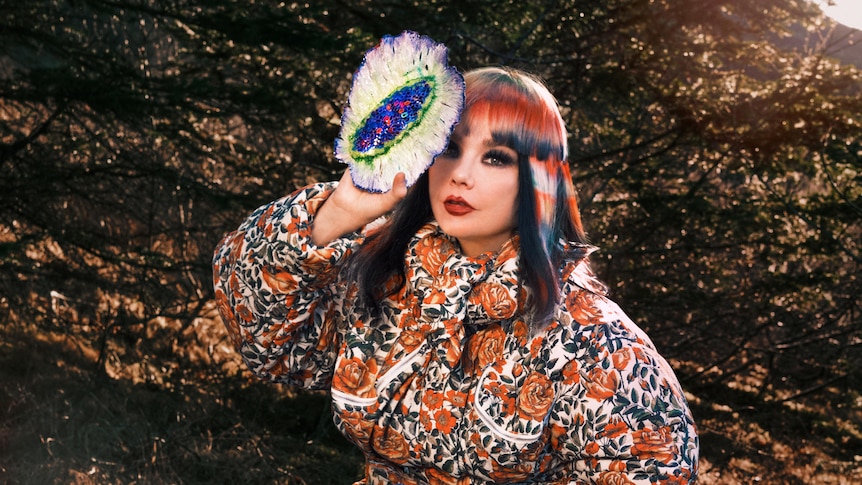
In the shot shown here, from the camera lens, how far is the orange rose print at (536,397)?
5.90ft

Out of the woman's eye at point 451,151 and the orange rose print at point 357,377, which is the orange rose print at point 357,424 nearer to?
the orange rose print at point 357,377

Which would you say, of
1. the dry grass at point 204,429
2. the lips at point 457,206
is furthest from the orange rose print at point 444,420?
the dry grass at point 204,429

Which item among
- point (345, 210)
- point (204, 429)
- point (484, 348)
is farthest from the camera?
point (204, 429)

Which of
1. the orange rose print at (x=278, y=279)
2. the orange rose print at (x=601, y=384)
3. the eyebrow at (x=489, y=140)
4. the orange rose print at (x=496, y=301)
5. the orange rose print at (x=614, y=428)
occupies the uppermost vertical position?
the eyebrow at (x=489, y=140)

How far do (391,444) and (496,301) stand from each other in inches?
16.9

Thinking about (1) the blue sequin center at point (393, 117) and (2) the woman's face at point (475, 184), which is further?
(2) the woman's face at point (475, 184)

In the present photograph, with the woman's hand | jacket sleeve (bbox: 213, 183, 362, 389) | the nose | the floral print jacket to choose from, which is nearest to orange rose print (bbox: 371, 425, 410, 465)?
the floral print jacket

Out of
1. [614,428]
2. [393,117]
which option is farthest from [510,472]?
[393,117]

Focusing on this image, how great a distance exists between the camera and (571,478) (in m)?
1.87

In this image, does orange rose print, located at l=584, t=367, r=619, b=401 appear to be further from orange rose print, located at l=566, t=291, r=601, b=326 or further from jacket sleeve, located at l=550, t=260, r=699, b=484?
orange rose print, located at l=566, t=291, r=601, b=326

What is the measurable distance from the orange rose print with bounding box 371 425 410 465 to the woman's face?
47 cm

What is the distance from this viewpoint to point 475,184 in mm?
1885

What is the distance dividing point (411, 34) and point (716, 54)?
15.2 ft

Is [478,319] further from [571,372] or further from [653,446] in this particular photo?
[653,446]
